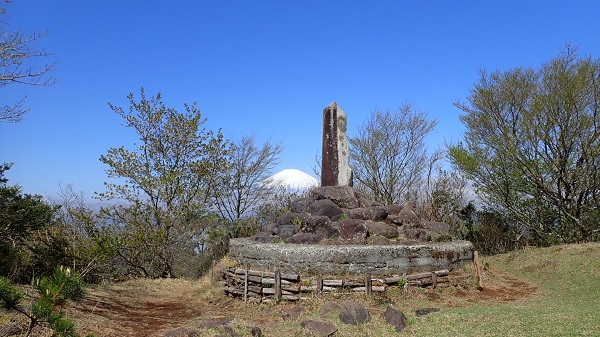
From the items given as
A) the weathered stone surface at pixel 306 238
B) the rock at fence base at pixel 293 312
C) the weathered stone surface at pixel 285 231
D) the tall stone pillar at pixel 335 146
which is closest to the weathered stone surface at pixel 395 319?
A: the rock at fence base at pixel 293 312

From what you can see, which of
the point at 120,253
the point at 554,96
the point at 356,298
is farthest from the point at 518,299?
the point at 120,253

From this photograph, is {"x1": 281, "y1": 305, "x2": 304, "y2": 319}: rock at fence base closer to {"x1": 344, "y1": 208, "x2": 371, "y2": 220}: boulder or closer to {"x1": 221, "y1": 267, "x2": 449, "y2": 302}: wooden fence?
{"x1": 221, "y1": 267, "x2": 449, "y2": 302}: wooden fence

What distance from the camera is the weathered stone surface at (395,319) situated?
21.1 feet

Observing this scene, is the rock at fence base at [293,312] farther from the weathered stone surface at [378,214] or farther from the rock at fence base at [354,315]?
the weathered stone surface at [378,214]

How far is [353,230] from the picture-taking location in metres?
9.21

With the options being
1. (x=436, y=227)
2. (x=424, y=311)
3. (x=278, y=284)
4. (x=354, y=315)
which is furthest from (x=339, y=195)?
(x=354, y=315)

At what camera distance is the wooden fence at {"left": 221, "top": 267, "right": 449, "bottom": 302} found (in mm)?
8039

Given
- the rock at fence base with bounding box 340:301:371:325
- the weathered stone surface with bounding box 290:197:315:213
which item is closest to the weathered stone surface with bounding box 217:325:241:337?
A: the rock at fence base with bounding box 340:301:371:325

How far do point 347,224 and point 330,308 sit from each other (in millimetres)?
2363

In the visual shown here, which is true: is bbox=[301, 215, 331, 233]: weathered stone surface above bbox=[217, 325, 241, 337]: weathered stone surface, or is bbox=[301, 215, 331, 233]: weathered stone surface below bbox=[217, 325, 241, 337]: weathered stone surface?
above

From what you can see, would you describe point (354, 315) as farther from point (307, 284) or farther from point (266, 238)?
point (266, 238)

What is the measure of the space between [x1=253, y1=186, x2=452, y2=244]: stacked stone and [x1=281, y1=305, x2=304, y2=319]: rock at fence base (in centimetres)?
165

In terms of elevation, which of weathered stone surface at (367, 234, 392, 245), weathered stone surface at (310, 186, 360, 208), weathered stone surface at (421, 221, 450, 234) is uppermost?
weathered stone surface at (310, 186, 360, 208)

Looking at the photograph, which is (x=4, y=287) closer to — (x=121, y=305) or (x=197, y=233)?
(x=121, y=305)
